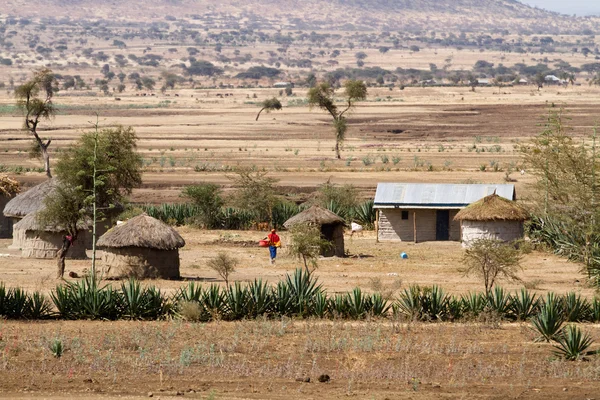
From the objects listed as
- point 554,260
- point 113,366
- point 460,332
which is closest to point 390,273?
point 554,260

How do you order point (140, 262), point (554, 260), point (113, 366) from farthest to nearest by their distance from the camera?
point (554, 260)
point (140, 262)
point (113, 366)

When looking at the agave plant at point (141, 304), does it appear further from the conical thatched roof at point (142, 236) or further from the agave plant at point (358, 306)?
the conical thatched roof at point (142, 236)

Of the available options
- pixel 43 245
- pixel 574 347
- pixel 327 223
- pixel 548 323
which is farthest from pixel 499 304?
pixel 43 245

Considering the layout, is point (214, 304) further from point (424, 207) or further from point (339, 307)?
point (424, 207)

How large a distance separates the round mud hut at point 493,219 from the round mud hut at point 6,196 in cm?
1525

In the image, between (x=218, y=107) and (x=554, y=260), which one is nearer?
(x=554, y=260)

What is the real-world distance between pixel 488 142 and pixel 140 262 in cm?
5448

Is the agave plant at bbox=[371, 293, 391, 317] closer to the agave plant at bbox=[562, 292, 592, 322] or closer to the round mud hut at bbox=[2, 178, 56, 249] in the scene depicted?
the agave plant at bbox=[562, 292, 592, 322]

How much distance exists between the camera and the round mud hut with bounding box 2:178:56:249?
3562 centimetres

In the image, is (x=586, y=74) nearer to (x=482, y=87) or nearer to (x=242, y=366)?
(x=482, y=87)

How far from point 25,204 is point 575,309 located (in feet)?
64.0

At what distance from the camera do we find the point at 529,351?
2125 centimetres

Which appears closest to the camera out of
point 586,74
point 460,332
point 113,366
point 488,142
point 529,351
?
point 113,366

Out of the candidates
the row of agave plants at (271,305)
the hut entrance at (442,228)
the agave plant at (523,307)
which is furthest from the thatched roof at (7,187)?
the agave plant at (523,307)
